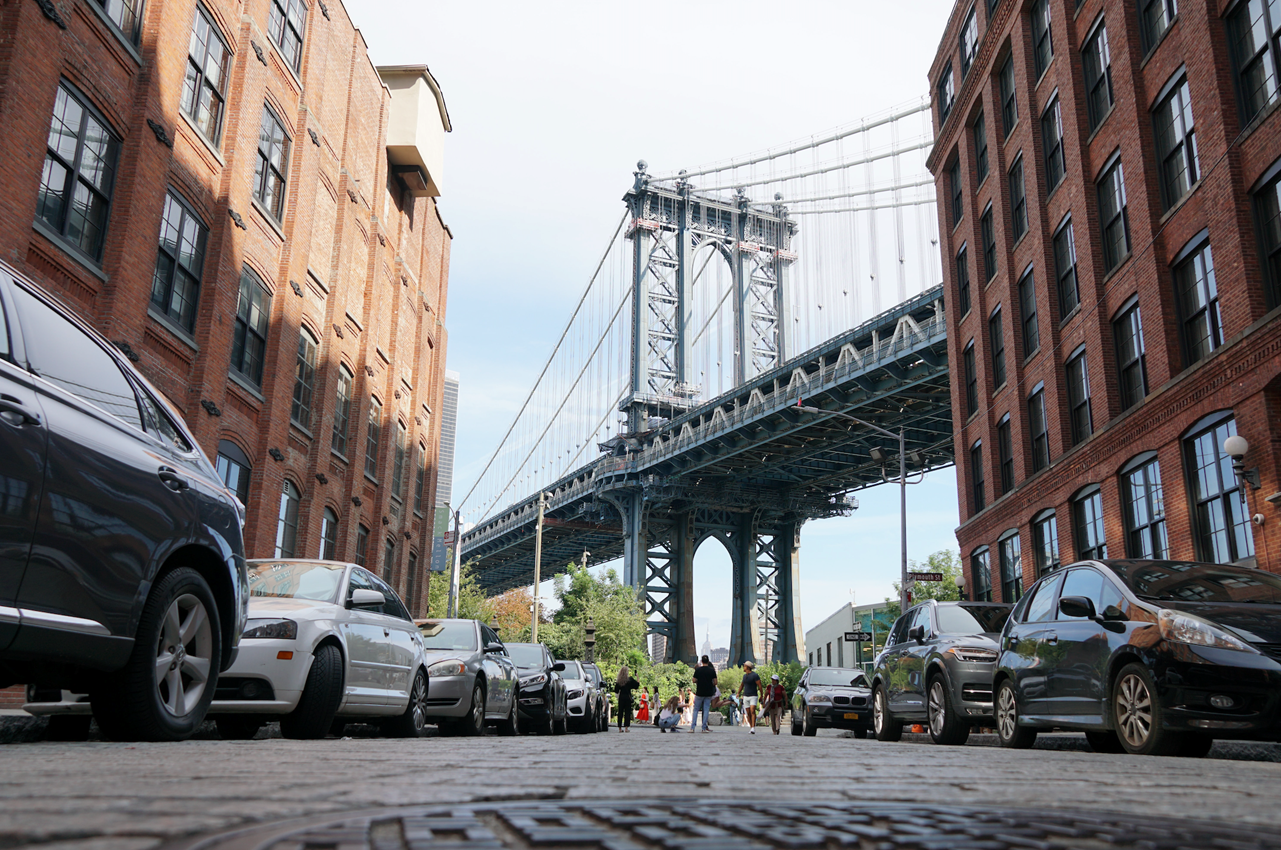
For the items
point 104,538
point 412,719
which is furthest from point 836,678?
point 104,538

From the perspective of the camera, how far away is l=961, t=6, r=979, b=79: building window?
3259 cm

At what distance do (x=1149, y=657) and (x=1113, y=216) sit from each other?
17.1m

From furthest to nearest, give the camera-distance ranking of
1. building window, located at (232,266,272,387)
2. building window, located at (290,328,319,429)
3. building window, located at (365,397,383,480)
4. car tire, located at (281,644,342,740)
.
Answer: building window, located at (365,397,383,480)
building window, located at (290,328,319,429)
building window, located at (232,266,272,387)
car tire, located at (281,644,342,740)

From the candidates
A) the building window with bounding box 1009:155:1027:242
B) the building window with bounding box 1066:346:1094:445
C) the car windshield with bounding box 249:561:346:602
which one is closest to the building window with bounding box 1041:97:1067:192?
the building window with bounding box 1009:155:1027:242

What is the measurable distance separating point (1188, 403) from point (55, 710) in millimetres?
17853

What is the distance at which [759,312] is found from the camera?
7531 centimetres

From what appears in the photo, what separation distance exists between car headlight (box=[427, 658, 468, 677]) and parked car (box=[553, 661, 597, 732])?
257 inches

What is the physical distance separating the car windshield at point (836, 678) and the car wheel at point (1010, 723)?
11131 millimetres

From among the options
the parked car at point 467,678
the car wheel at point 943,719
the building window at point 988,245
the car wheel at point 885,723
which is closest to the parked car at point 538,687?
the parked car at point 467,678

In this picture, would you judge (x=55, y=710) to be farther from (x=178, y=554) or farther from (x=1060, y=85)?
(x=1060, y=85)

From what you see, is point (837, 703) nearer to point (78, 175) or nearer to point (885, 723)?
point (885, 723)

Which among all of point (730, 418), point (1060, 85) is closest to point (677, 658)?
point (730, 418)

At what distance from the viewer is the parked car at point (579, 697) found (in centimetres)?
1991

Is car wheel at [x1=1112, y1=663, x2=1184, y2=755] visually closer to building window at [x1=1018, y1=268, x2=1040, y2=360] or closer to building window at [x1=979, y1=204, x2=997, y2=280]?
building window at [x1=1018, y1=268, x2=1040, y2=360]
